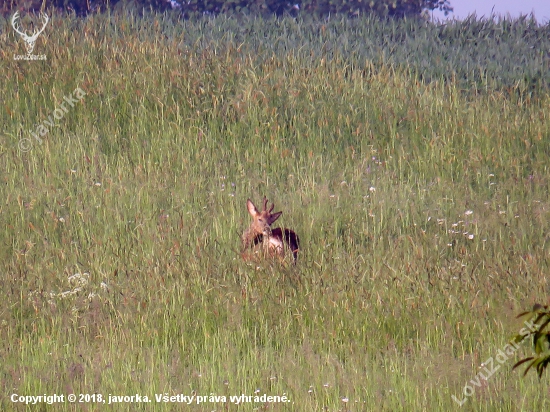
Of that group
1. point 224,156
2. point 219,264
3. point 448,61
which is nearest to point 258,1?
point 448,61

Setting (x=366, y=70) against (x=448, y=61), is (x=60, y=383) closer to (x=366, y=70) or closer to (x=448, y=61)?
(x=366, y=70)

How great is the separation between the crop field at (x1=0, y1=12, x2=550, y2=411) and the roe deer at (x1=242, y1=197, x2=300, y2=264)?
0.40 ft

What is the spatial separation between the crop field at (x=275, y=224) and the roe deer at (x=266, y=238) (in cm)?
12

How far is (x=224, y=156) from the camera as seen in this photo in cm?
→ 779

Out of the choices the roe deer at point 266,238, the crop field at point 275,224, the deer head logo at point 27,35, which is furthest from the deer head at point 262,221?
the deer head logo at point 27,35

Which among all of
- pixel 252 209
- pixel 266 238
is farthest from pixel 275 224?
pixel 266 238

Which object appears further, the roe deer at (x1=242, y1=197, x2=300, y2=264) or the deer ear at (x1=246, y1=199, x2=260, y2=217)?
the deer ear at (x1=246, y1=199, x2=260, y2=217)

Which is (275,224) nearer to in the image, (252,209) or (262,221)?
(252,209)

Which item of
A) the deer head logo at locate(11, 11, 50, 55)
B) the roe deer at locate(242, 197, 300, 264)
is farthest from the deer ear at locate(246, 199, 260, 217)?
the deer head logo at locate(11, 11, 50, 55)

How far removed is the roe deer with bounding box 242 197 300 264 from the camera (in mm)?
5237

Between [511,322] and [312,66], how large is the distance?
21.9 ft

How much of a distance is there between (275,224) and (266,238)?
99 centimetres

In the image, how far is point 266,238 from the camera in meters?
5.54

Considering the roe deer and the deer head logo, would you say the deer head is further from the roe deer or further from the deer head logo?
the deer head logo
